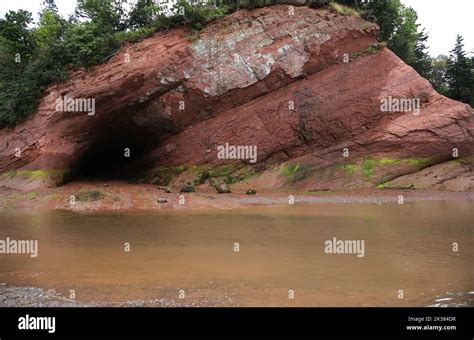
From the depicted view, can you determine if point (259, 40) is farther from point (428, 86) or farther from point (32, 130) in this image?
point (32, 130)

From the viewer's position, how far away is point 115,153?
27.8 m

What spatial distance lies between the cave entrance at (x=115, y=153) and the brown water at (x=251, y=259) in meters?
11.1

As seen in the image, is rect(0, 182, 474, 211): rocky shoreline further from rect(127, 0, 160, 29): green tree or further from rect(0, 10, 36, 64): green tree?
rect(127, 0, 160, 29): green tree

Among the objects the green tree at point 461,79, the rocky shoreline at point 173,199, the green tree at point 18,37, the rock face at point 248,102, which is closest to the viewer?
the rocky shoreline at point 173,199

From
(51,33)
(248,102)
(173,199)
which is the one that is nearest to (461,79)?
(248,102)

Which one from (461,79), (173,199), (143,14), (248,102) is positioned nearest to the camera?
(173,199)

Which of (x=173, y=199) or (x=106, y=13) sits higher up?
(x=106, y=13)

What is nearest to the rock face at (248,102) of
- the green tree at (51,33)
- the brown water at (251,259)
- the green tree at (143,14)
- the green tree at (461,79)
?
the green tree at (143,14)

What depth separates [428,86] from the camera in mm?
21047

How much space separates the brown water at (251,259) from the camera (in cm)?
594

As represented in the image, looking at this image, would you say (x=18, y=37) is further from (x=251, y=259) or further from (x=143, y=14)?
(x=251, y=259)

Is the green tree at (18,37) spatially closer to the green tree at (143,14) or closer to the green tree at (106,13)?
the green tree at (106,13)

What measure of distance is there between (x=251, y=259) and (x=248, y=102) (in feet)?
51.5

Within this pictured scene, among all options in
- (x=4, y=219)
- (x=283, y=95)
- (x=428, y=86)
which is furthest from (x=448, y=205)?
(x=4, y=219)
